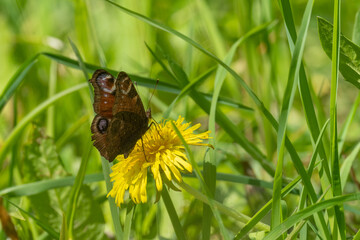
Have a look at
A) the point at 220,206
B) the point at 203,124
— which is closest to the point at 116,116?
the point at 220,206

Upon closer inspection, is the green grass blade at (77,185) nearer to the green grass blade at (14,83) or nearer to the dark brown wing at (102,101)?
the dark brown wing at (102,101)

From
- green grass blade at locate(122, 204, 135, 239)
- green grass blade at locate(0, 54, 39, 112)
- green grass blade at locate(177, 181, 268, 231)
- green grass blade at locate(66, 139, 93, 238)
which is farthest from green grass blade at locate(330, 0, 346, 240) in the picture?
green grass blade at locate(0, 54, 39, 112)

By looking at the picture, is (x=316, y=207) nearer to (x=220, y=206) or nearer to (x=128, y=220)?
(x=220, y=206)

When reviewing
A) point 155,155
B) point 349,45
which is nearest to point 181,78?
point 155,155

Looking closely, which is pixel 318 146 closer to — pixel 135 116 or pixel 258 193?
pixel 135 116

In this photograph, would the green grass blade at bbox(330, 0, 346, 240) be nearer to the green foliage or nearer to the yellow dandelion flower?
the green foliage

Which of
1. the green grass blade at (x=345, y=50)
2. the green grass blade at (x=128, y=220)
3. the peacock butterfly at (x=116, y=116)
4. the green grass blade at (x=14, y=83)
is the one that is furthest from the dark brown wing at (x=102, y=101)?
the green grass blade at (x=345, y=50)
